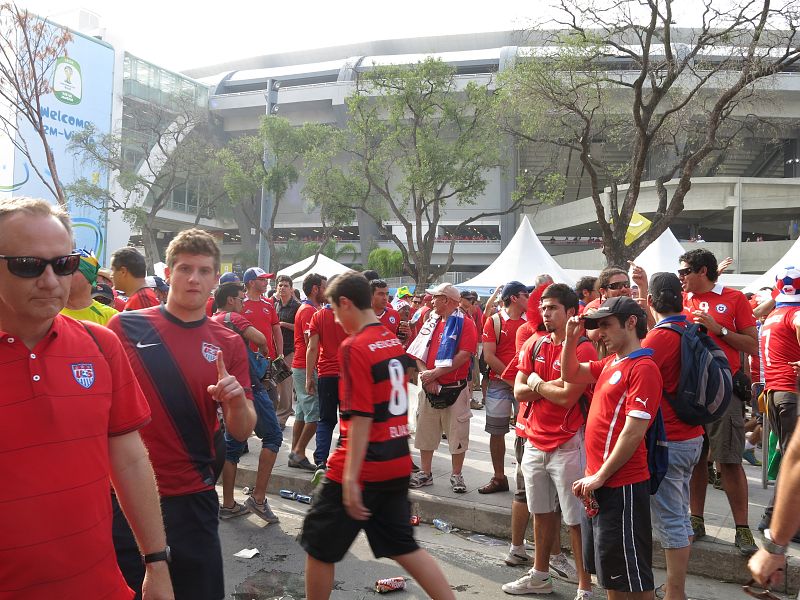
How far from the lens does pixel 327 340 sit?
23.1 feet

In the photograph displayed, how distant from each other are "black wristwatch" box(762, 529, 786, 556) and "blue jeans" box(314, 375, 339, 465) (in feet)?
16.0

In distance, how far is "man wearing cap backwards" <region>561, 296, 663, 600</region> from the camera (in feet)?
11.2

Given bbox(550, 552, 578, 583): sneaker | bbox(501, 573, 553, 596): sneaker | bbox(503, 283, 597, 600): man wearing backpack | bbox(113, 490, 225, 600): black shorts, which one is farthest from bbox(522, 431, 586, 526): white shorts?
bbox(113, 490, 225, 600): black shorts

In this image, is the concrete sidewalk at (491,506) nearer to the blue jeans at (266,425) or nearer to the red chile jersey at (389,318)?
the blue jeans at (266,425)

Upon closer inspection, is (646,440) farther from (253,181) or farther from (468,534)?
(253,181)

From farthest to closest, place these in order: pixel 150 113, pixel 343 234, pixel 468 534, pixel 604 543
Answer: pixel 343 234, pixel 150 113, pixel 468 534, pixel 604 543

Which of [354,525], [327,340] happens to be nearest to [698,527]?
[354,525]

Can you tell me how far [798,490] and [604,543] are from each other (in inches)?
55.1

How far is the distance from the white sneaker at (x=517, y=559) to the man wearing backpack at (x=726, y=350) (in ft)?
4.31

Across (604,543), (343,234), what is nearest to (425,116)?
(604,543)

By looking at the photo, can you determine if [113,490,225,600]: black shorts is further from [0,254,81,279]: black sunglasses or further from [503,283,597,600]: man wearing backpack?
[503,283,597,600]: man wearing backpack

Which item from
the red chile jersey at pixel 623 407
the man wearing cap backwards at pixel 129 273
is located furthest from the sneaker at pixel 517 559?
the man wearing cap backwards at pixel 129 273

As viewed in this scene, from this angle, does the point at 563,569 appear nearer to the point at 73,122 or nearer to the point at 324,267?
the point at 324,267

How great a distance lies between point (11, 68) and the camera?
2166 centimetres
